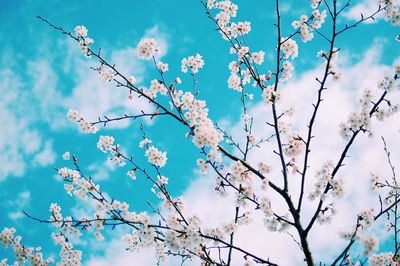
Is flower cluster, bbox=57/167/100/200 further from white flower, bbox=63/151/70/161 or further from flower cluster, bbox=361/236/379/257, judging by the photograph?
flower cluster, bbox=361/236/379/257

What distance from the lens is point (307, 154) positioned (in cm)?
554

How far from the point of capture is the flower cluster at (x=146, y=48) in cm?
634

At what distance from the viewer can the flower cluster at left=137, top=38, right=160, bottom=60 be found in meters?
6.34

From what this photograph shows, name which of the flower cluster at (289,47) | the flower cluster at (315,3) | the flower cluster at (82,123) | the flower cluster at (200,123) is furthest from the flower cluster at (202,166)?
the flower cluster at (315,3)

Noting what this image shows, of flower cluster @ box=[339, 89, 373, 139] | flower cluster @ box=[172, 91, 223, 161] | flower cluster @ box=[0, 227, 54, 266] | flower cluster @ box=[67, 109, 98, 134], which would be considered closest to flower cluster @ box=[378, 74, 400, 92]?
flower cluster @ box=[339, 89, 373, 139]

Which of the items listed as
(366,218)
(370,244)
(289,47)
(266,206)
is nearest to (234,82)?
(289,47)

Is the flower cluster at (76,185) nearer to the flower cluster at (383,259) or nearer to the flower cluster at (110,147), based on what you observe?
the flower cluster at (110,147)

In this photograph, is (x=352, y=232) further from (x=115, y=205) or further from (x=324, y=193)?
(x=115, y=205)

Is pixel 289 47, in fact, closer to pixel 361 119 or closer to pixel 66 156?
pixel 361 119

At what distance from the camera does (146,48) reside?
6.35m

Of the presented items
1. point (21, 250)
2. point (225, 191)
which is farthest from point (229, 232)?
point (21, 250)

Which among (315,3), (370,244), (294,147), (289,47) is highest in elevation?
(315,3)

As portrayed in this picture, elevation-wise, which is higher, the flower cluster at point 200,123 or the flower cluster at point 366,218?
the flower cluster at point 200,123

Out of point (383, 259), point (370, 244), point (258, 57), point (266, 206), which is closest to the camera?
point (370, 244)
